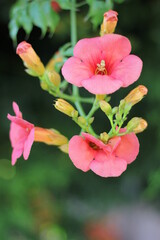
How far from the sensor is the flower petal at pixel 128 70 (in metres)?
2.01

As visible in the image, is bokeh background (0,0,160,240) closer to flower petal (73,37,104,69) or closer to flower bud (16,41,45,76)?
flower bud (16,41,45,76)

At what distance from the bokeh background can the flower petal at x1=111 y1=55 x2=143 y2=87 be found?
146 cm

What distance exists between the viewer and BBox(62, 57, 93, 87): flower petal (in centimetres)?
201

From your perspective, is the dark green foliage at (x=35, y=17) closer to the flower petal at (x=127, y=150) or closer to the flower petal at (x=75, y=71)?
the flower petal at (x=75, y=71)

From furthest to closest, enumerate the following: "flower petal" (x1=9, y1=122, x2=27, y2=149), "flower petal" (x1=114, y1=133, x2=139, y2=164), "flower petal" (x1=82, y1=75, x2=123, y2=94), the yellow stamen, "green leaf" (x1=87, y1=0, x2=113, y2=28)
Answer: "green leaf" (x1=87, y1=0, x2=113, y2=28)
"flower petal" (x1=9, y1=122, x2=27, y2=149)
the yellow stamen
"flower petal" (x1=114, y1=133, x2=139, y2=164)
"flower petal" (x1=82, y1=75, x2=123, y2=94)

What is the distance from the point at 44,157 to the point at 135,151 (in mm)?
3196

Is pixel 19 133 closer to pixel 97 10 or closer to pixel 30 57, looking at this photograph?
pixel 30 57

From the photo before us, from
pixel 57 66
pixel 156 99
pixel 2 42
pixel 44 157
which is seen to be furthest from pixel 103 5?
pixel 44 157

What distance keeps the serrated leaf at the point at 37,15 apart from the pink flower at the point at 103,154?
42.0 inches

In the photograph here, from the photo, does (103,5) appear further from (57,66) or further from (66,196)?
(66,196)

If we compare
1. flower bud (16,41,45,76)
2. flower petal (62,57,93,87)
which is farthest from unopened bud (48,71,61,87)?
flower petal (62,57,93,87)

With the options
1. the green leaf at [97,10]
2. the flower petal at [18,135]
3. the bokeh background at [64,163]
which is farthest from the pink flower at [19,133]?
the bokeh background at [64,163]

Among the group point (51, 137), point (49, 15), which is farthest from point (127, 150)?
point (49, 15)

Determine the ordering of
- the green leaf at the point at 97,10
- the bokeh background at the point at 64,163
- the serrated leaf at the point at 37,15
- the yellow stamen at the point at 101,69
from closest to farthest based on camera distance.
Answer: the yellow stamen at the point at 101,69 → the green leaf at the point at 97,10 → the serrated leaf at the point at 37,15 → the bokeh background at the point at 64,163
